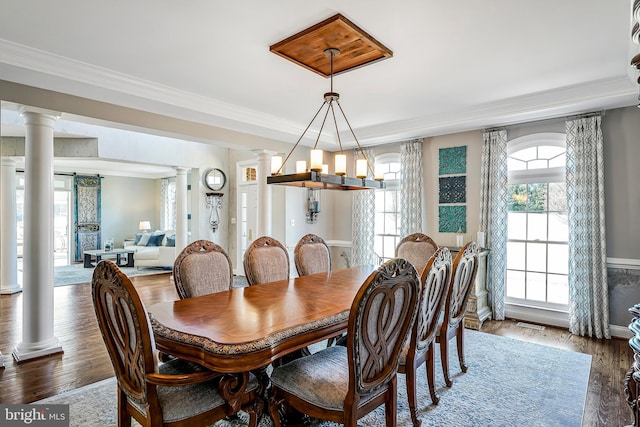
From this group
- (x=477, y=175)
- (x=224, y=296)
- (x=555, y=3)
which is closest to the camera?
(x=555, y=3)

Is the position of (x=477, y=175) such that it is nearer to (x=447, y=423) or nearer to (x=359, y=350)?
(x=447, y=423)

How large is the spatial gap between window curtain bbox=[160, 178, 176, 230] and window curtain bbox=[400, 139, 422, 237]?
832 centimetres

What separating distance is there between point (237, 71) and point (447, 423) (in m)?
3.17

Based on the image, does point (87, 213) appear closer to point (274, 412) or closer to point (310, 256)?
point (310, 256)

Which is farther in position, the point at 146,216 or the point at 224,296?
the point at 146,216

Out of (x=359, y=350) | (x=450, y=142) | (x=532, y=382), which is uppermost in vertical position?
(x=450, y=142)

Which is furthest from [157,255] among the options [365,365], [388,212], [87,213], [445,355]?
[365,365]

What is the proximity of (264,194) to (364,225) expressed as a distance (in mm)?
1701

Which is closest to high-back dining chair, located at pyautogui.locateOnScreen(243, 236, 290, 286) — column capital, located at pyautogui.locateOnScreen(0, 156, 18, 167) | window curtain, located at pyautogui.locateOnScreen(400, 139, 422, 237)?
window curtain, located at pyautogui.locateOnScreen(400, 139, 422, 237)

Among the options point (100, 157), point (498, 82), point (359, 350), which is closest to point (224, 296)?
point (359, 350)

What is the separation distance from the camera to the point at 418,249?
395 centimetres

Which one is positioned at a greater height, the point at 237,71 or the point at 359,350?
the point at 237,71

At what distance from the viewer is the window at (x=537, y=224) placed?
4332mm

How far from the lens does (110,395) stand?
2.67 m
